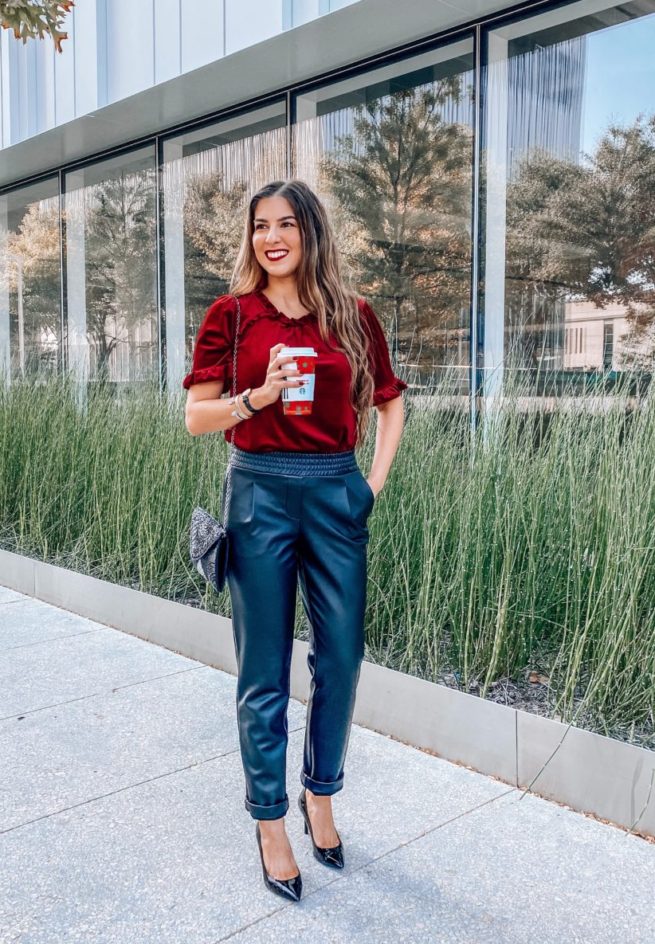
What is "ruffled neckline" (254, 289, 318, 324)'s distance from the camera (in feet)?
6.51

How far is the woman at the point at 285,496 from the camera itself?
75.4 inches

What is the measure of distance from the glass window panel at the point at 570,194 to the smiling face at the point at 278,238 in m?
3.04

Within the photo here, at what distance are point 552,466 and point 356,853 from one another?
143cm

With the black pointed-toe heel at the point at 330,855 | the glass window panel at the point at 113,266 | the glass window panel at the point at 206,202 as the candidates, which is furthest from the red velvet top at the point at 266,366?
the glass window panel at the point at 113,266

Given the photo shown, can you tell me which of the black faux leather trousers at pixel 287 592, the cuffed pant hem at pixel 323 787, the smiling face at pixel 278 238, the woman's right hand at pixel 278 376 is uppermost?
the smiling face at pixel 278 238

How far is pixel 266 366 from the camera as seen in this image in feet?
6.34

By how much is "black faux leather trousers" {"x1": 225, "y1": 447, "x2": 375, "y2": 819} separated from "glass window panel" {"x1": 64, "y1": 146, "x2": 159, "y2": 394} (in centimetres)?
639

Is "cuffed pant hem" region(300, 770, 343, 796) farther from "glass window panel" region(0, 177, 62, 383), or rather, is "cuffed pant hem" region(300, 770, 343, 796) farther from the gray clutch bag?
"glass window panel" region(0, 177, 62, 383)

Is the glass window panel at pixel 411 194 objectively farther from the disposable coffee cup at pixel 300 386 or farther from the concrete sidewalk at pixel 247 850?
the disposable coffee cup at pixel 300 386

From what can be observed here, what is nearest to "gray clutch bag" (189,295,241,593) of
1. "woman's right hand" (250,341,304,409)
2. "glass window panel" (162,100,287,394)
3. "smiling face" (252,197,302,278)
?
"smiling face" (252,197,302,278)

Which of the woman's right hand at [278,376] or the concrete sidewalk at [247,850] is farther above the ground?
the woman's right hand at [278,376]

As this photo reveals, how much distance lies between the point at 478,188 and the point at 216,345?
13.7 ft

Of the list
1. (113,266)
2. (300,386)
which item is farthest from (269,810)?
(113,266)

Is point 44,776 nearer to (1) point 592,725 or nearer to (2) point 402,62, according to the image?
(1) point 592,725
